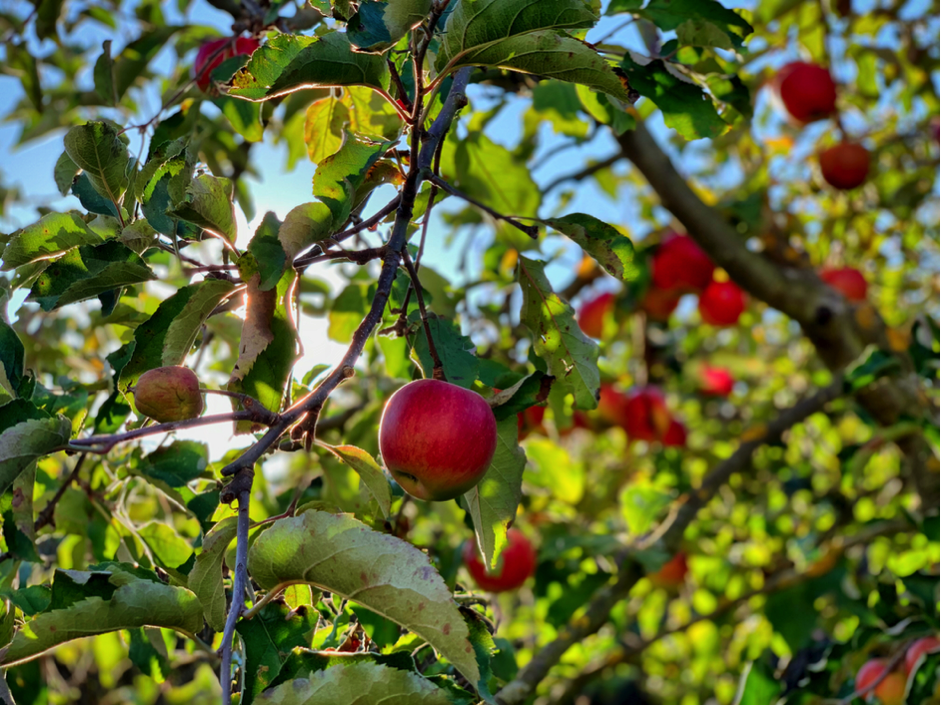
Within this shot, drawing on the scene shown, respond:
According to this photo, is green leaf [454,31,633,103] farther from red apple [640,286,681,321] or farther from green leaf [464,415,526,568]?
red apple [640,286,681,321]

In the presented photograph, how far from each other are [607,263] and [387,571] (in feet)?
1.60

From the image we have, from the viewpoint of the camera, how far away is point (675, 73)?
1.12 m

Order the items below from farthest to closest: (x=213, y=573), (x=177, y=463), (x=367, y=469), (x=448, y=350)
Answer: (x=177, y=463)
(x=448, y=350)
(x=367, y=469)
(x=213, y=573)

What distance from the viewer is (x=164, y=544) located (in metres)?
1.19

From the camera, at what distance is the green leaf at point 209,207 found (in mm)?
710

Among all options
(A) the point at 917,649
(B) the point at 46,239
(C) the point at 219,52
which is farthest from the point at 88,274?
(A) the point at 917,649

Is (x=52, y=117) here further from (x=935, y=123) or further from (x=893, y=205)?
(x=935, y=123)

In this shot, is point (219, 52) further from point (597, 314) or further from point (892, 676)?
point (597, 314)

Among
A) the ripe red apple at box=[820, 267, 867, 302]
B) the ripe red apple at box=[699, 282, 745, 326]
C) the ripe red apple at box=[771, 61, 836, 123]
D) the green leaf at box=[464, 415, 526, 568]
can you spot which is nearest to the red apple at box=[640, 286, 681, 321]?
the ripe red apple at box=[699, 282, 745, 326]

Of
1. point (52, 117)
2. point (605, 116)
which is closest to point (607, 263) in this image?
point (605, 116)

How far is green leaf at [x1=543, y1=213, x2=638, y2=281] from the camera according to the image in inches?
37.4

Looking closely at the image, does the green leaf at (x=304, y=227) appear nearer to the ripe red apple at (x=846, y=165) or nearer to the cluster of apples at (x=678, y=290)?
the cluster of apples at (x=678, y=290)

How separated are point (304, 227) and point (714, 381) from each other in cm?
279

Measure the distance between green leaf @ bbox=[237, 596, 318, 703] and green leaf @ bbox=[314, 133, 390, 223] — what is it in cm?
36
